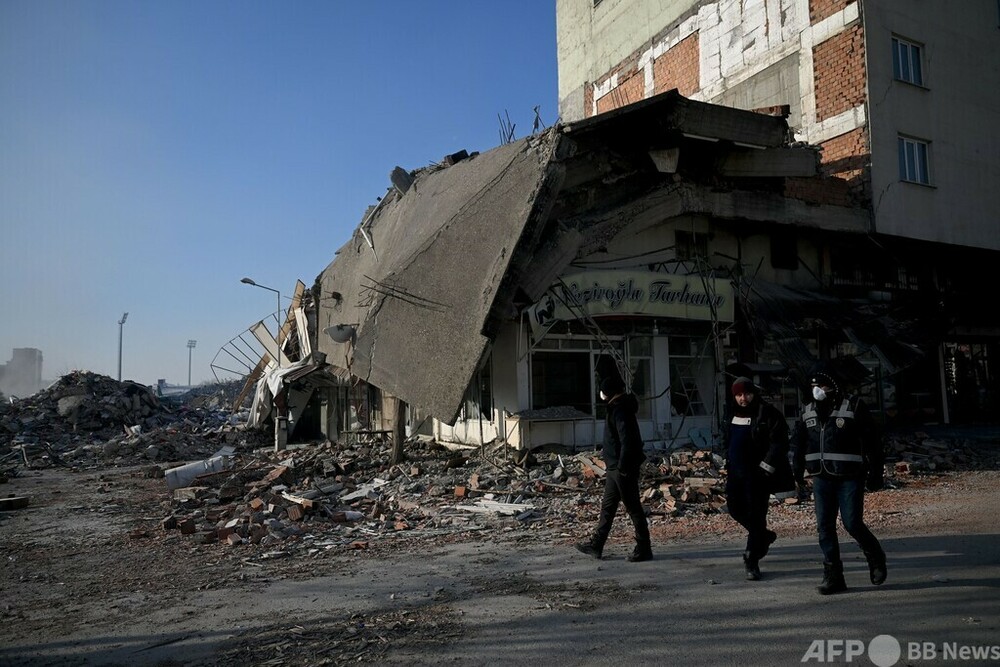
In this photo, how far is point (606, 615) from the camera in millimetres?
4742

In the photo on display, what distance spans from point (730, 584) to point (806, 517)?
3603mm

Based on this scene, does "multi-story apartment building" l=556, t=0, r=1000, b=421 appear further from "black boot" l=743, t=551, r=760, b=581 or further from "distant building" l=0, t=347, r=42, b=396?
"distant building" l=0, t=347, r=42, b=396

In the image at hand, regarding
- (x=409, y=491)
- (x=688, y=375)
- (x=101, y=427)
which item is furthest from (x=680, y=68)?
(x=101, y=427)

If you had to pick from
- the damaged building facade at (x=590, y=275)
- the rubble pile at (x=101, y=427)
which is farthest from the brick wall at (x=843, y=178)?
the rubble pile at (x=101, y=427)

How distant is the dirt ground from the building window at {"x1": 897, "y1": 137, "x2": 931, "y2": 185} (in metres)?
9.22

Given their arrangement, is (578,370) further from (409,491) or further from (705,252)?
(409,491)

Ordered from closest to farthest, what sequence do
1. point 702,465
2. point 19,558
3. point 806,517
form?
point 19,558 → point 806,517 → point 702,465

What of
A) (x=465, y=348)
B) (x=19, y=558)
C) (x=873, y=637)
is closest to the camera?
(x=873, y=637)

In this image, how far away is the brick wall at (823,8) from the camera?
687 inches

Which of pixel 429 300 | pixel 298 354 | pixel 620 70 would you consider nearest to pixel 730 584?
pixel 429 300

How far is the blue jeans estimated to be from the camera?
497cm

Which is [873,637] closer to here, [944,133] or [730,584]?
[730,584]

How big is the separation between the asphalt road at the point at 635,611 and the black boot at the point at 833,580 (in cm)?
6

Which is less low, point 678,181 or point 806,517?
point 678,181
